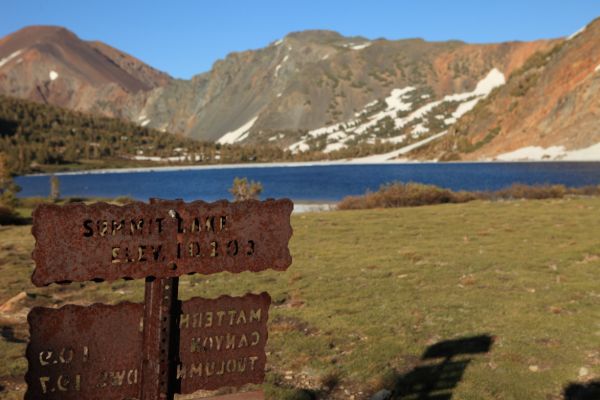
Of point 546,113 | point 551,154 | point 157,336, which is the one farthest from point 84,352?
point 546,113

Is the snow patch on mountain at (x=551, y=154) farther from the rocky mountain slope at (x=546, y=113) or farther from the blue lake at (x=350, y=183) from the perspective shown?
the blue lake at (x=350, y=183)

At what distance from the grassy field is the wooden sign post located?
3.71 meters

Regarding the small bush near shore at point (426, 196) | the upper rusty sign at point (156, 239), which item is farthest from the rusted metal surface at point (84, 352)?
the small bush near shore at point (426, 196)

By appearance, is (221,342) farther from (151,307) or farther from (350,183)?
(350,183)

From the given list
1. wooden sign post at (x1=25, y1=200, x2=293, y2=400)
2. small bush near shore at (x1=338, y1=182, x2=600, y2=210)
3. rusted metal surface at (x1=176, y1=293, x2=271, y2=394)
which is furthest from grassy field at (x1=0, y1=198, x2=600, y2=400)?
small bush near shore at (x1=338, y1=182, x2=600, y2=210)

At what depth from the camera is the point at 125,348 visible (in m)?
4.32

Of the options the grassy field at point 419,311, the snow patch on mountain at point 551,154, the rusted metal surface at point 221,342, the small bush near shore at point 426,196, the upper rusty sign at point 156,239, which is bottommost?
the grassy field at point 419,311

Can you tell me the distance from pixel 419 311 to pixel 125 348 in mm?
8396

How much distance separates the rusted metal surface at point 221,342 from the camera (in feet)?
14.7

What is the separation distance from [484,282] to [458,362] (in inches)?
210

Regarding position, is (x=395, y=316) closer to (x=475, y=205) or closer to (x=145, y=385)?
(x=145, y=385)

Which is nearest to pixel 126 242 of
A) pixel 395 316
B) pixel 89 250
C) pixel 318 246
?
pixel 89 250

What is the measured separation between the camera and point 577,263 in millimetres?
15516

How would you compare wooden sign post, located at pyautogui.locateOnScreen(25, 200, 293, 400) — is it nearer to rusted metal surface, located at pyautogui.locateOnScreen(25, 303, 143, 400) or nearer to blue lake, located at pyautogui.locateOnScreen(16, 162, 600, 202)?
rusted metal surface, located at pyautogui.locateOnScreen(25, 303, 143, 400)
